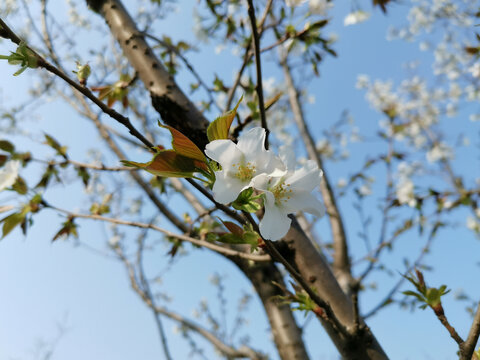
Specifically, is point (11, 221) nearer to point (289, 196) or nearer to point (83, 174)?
point (83, 174)

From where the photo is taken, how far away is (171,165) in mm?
402

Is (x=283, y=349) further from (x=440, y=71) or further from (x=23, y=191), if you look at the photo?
(x=440, y=71)

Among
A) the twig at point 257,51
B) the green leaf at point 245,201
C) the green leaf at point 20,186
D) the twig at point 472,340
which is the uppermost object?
the green leaf at point 20,186

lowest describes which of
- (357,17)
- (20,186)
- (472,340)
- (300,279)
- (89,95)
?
(472,340)

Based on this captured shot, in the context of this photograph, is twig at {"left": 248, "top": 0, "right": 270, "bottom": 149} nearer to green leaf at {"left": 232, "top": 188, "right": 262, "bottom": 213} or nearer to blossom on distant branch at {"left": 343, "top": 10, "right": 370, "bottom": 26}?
green leaf at {"left": 232, "top": 188, "right": 262, "bottom": 213}

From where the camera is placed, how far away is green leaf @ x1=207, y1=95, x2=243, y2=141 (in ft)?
1.33

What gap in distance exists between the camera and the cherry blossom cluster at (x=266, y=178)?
396mm

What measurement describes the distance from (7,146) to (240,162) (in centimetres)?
102

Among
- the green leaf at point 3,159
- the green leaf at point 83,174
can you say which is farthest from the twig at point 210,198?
the green leaf at point 3,159

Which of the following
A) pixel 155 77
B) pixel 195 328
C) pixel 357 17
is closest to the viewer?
pixel 155 77

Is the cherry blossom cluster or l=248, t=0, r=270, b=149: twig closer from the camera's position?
the cherry blossom cluster

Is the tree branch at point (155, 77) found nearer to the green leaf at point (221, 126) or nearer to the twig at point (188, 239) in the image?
the twig at point (188, 239)

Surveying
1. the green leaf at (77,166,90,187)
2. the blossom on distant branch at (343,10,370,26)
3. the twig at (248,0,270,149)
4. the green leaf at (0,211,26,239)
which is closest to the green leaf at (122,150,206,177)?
the twig at (248,0,270,149)

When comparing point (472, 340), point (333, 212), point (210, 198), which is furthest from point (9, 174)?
point (333, 212)
